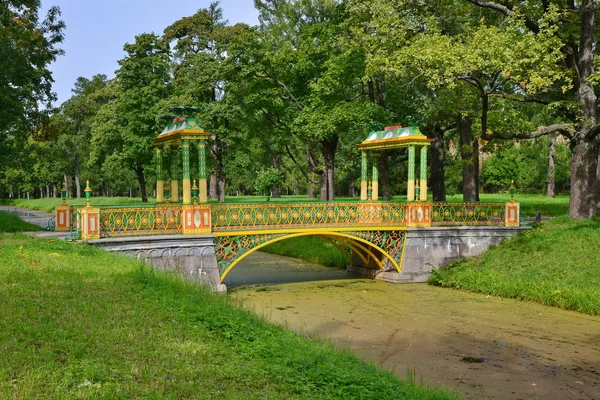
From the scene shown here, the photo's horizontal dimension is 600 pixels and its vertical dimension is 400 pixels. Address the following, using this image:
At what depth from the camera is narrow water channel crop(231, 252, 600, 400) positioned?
10586 mm

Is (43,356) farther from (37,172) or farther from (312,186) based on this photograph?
(37,172)

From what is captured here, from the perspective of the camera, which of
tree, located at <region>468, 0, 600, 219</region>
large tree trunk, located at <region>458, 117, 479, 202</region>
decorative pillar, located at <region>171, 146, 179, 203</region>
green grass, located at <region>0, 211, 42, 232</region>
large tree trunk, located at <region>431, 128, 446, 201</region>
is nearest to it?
green grass, located at <region>0, 211, 42, 232</region>

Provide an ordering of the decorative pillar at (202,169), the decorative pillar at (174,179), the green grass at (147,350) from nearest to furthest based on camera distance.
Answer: the green grass at (147,350) < the decorative pillar at (202,169) < the decorative pillar at (174,179)

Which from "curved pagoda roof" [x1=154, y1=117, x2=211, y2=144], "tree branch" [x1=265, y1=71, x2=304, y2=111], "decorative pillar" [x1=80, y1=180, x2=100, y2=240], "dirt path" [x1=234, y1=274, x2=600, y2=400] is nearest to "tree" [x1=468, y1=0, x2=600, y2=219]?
"dirt path" [x1=234, y1=274, x2=600, y2=400]

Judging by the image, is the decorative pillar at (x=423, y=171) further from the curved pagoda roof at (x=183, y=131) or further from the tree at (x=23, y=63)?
the tree at (x=23, y=63)

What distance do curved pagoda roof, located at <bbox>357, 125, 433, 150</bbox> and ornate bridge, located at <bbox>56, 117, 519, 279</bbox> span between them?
0.04 m

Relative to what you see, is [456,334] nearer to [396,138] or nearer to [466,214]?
[466,214]

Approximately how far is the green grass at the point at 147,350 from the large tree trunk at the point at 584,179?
15.9m

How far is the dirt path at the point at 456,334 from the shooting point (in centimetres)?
1056

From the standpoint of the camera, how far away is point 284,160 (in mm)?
61031

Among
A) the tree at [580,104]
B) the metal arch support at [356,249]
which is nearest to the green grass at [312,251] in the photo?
the metal arch support at [356,249]

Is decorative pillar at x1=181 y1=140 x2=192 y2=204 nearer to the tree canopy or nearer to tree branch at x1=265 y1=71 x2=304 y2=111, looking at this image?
the tree canopy

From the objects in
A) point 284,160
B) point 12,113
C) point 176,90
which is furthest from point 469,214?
point 284,160

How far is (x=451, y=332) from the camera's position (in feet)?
45.8
